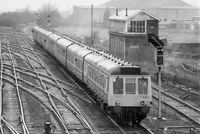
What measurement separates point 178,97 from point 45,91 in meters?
8.00

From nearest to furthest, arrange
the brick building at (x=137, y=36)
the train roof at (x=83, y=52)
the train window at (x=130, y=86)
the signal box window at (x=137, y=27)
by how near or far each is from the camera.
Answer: the train window at (x=130, y=86) < the train roof at (x=83, y=52) < the brick building at (x=137, y=36) < the signal box window at (x=137, y=27)

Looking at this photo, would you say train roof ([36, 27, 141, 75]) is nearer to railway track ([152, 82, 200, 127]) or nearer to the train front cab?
the train front cab

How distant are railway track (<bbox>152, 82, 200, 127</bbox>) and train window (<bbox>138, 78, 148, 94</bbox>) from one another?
10.1 ft

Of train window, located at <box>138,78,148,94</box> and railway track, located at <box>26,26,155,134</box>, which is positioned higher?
train window, located at <box>138,78,148,94</box>

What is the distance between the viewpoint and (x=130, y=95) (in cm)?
1877

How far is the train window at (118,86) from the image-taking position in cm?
1889

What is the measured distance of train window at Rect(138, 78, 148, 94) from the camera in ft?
62.0

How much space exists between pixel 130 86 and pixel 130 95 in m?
0.40

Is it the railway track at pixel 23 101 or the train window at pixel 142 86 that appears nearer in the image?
the train window at pixel 142 86

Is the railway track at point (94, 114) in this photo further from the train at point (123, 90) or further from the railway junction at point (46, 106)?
the train at point (123, 90)

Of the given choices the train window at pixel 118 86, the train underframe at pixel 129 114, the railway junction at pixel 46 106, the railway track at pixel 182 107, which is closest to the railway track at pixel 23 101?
the railway junction at pixel 46 106

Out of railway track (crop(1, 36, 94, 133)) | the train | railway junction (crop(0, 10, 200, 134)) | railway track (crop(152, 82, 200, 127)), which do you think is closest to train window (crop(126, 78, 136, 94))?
the train

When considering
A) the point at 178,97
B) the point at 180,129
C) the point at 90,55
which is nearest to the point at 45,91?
the point at 90,55

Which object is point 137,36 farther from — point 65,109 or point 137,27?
point 65,109
